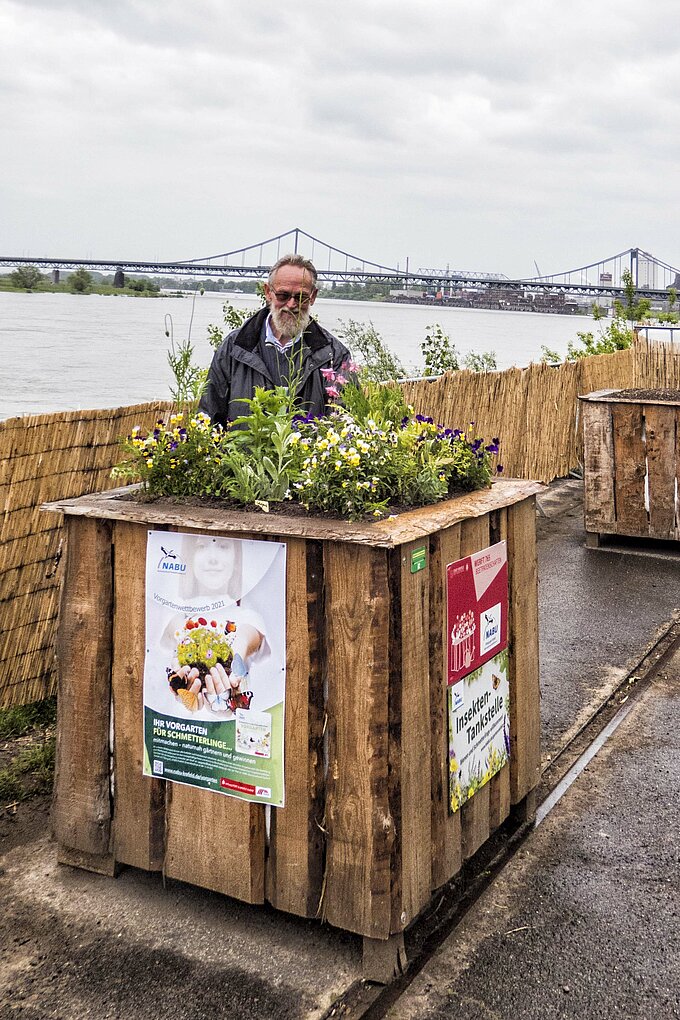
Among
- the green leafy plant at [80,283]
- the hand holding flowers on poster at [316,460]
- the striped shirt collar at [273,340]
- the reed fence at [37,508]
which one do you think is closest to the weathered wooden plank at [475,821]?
the hand holding flowers on poster at [316,460]

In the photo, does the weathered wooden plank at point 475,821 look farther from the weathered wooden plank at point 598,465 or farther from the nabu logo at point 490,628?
the weathered wooden plank at point 598,465

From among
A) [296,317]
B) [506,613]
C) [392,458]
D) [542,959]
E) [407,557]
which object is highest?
[296,317]

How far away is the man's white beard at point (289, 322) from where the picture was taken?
4.36 m

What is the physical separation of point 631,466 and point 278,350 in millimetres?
4864

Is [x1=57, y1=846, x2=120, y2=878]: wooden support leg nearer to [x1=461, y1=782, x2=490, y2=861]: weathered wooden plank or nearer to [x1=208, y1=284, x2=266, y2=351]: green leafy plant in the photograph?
[x1=461, y1=782, x2=490, y2=861]: weathered wooden plank

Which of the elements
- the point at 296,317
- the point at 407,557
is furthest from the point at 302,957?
the point at 296,317

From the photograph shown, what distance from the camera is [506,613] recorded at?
11.8ft

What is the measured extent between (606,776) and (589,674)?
128 centimetres

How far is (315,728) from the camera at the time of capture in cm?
301

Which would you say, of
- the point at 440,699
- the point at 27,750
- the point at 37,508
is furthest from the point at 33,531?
the point at 440,699

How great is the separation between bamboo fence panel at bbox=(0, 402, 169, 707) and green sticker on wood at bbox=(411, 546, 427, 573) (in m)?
2.25

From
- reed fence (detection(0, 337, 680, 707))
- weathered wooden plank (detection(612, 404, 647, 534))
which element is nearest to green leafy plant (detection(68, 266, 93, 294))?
weathered wooden plank (detection(612, 404, 647, 534))

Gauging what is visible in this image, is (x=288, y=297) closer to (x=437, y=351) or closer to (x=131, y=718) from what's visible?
(x=131, y=718)

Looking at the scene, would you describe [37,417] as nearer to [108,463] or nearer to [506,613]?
[108,463]
